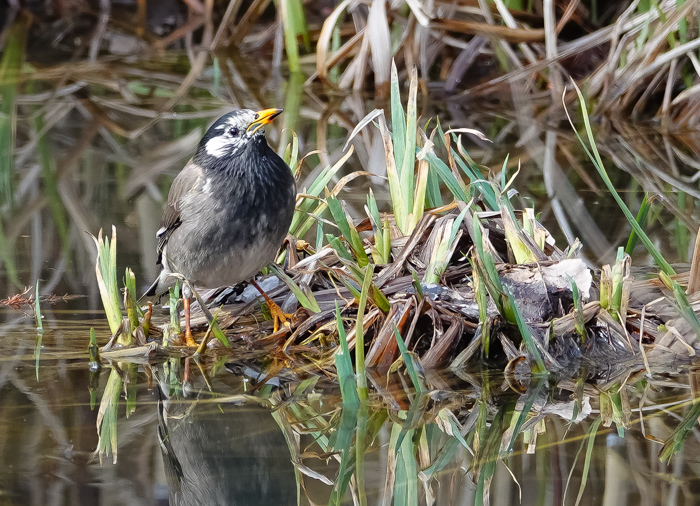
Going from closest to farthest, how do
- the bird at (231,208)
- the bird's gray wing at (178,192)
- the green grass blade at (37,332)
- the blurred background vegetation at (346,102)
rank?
the green grass blade at (37,332), the bird at (231,208), the bird's gray wing at (178,192), the blurred background vegetation at (346,102)

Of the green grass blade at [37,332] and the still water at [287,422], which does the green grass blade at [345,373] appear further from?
the green grass blade at [37,332]

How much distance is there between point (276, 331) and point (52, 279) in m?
1.09

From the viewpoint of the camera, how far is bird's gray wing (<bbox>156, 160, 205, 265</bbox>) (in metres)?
3.50

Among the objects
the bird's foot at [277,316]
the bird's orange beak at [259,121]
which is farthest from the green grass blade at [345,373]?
the bird's orange beak at [259,121]

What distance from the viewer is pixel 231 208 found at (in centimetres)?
337

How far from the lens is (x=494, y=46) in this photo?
7.37 m

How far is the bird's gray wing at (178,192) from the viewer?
3504 millimetres

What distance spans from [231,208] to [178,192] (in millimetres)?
321

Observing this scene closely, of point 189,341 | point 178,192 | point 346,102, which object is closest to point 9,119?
point 346,102

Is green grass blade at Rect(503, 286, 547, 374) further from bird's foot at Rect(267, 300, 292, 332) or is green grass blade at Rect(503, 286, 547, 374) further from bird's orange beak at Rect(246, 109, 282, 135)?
bird's orange beak at Rect(246, 109, 282, 135)

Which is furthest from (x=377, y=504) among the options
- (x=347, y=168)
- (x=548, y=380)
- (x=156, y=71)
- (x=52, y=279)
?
(x=156, y=71)

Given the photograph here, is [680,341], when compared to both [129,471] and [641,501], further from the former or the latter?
[129,471]

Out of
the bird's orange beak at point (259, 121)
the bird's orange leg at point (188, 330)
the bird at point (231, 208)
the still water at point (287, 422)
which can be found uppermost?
the bird's orange beak at point (259, 121)

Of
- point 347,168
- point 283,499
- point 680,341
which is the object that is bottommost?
point 283,499
